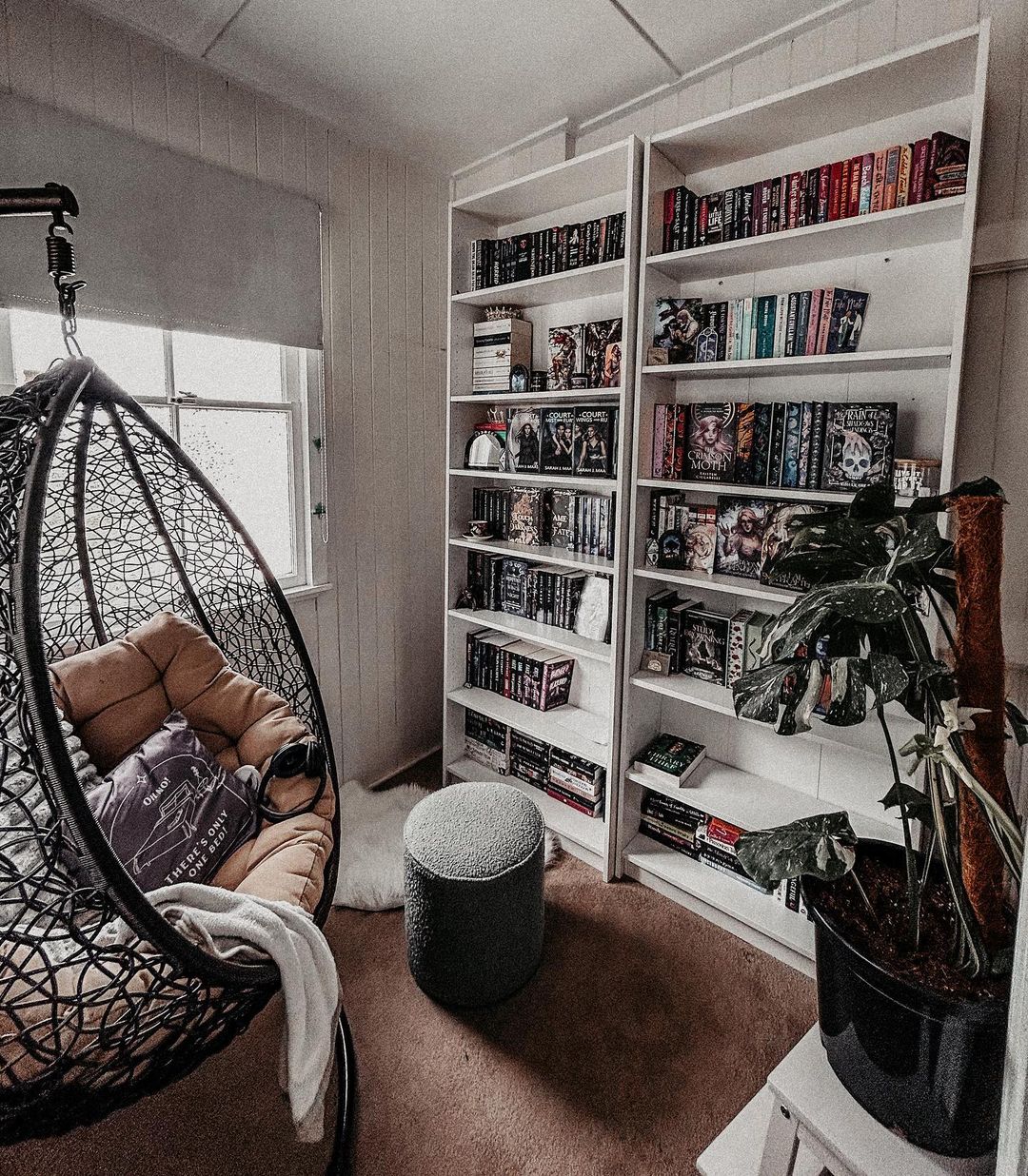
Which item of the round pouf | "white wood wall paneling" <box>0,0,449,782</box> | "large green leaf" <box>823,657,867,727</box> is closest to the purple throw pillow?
the round pouf

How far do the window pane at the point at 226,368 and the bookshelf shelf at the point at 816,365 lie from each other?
4.15 feet

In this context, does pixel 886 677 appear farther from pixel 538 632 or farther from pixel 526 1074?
pixel 538 632

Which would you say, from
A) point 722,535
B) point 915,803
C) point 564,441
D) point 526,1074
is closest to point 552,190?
point 564,441

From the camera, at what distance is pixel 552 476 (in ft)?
7.65

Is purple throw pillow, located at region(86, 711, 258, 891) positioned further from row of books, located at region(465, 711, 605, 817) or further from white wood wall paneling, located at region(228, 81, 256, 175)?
white wood wall paneling, located at region(228, 81, 256, 175)

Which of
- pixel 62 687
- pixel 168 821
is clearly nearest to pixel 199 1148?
pixel 168 821

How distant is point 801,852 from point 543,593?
1384 millimetres

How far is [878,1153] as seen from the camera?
1.14 meters

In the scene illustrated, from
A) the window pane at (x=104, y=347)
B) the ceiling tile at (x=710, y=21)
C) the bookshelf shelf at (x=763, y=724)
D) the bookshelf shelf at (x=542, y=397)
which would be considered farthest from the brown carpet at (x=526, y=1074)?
the ceiling tile at (x=710, y=21)

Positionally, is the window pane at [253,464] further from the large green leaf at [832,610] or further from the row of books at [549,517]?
the large green leaf at [832,610]

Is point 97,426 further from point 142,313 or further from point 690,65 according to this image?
point 690,65

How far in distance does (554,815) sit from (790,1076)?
1264 millimetres

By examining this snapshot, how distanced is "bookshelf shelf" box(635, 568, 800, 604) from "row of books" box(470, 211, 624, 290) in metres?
0.96

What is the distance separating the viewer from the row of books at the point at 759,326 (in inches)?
68.9
